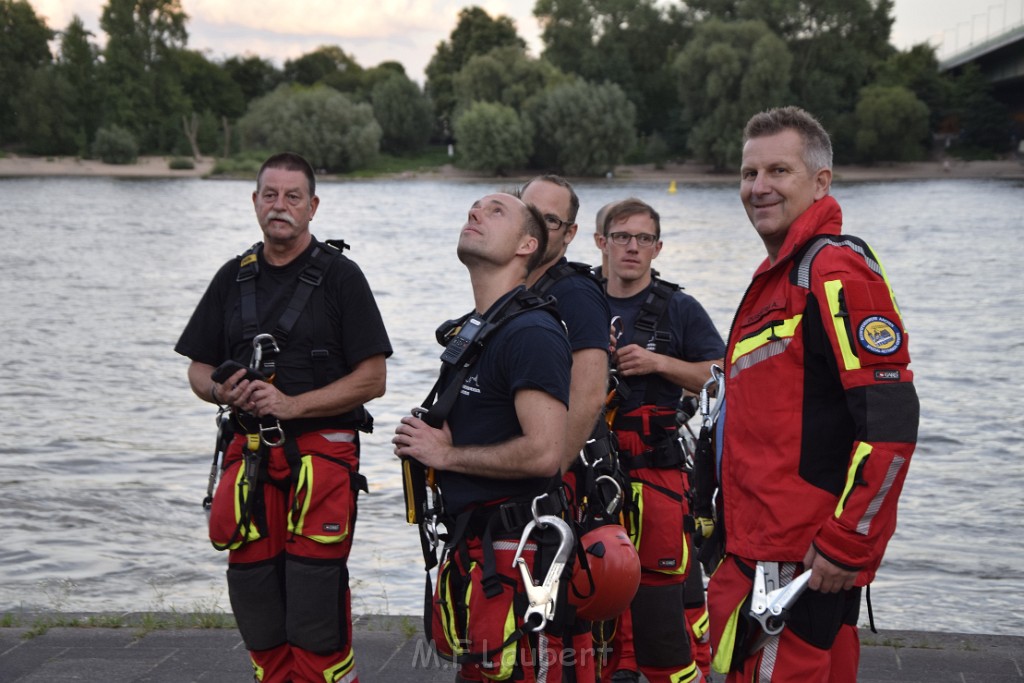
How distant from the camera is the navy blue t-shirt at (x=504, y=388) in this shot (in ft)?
13.3

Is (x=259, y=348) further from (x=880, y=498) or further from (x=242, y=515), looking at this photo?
(x=880, y=498)

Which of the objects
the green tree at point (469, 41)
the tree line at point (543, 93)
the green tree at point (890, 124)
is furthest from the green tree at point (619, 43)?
the green tree at point (890, 124)

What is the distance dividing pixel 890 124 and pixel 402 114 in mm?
38784

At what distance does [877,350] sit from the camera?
352 centimetres

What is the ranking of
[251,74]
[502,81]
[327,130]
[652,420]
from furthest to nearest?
[251,74]
[502,81]
[327,130]
[652,420]

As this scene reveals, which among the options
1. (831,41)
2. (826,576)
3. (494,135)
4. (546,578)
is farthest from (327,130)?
(826,576)

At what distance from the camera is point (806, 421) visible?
3.70m

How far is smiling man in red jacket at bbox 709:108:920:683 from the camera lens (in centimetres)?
353

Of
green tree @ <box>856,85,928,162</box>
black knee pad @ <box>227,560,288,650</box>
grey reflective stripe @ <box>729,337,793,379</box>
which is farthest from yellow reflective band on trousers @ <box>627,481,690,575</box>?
green tree @ <box>856,85,928,162</box>

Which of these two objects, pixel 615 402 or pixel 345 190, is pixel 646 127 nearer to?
pixel 345 190

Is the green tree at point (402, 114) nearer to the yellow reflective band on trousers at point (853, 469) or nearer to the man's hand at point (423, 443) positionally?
the man's hand at point (423, 443)

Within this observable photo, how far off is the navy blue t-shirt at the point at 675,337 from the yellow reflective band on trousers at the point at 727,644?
2.24m

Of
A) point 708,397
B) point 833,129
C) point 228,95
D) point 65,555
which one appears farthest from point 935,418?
point 228,95

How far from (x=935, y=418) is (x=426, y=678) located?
12923mm
